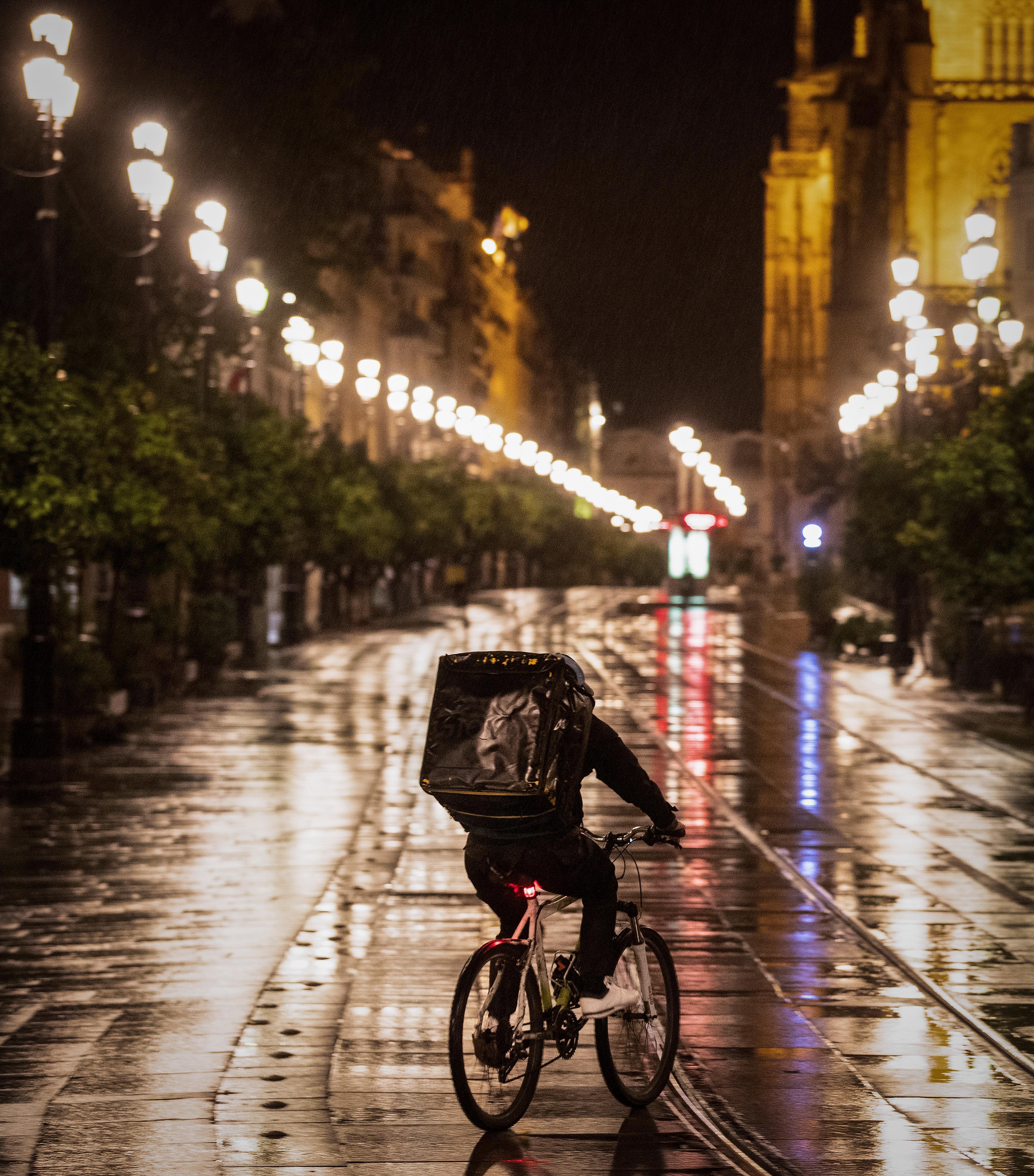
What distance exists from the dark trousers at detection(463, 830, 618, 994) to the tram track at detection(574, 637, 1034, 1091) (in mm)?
1890

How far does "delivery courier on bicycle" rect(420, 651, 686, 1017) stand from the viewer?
7012mm

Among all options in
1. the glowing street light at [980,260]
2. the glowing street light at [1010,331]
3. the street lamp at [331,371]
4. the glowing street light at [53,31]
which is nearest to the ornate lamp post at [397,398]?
the street lamp at [331,371]

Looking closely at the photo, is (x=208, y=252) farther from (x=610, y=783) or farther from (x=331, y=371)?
(x=331, y=371)

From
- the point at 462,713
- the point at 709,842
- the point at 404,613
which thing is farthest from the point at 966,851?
the point at 404,613

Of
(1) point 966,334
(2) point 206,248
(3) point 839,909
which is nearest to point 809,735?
(2) point 206,248

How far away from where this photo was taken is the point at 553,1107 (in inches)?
306

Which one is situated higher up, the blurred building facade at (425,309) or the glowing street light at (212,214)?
the blurred building facade at (425,309)

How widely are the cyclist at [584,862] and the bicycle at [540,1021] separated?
7 centimetres

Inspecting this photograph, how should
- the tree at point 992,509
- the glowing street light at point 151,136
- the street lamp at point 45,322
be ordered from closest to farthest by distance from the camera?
the street lamp at point 45,322 < the glowing street light at point 151,136 < the tree at point 992,509

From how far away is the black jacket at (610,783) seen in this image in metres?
7.17

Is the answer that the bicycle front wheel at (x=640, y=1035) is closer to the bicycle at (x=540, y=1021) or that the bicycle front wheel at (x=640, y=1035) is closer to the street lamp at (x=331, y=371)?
the bicycle at (x=540, y=1021)

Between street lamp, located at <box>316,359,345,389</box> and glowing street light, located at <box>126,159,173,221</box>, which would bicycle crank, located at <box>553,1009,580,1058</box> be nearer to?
glowing street light, located at <box>126,159,173,221</box>

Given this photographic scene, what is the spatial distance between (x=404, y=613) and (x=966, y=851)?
53740mm

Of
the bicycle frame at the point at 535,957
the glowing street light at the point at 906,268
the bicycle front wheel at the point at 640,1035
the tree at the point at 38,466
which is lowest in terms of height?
the bicycle front wheel at the point at 640,1035
